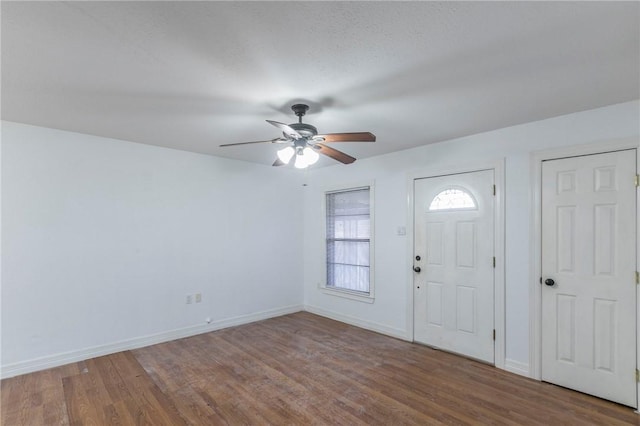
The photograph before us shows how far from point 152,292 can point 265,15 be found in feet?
11.7

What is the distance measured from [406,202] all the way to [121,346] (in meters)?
3.82

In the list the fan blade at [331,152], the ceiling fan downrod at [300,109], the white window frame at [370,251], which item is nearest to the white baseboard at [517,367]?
the white window frame at [370,251]

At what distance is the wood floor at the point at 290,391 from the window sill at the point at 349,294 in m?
0.78

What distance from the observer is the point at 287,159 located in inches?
111

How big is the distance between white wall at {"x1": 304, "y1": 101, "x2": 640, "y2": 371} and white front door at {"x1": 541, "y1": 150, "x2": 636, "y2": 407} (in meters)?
0.19

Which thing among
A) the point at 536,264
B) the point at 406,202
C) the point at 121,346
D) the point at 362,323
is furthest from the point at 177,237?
the point at 536,264

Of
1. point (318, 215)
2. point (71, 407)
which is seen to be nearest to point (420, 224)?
point (318, 215)

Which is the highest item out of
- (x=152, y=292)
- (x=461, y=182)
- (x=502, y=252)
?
(x=461, y=182)

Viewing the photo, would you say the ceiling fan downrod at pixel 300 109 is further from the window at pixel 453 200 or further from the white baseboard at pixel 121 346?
the white baseboard at pixel 121 346

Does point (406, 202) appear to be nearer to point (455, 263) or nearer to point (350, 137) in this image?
point (455, 263)

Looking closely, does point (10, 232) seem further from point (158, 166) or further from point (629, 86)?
point (629, 86)

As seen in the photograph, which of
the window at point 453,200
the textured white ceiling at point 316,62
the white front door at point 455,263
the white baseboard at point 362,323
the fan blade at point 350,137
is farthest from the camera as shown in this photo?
the white baseboard at point 362,323

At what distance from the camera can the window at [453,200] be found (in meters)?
3.61

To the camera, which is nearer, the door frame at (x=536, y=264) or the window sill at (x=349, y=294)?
the door frame at (x=536, y=264)
